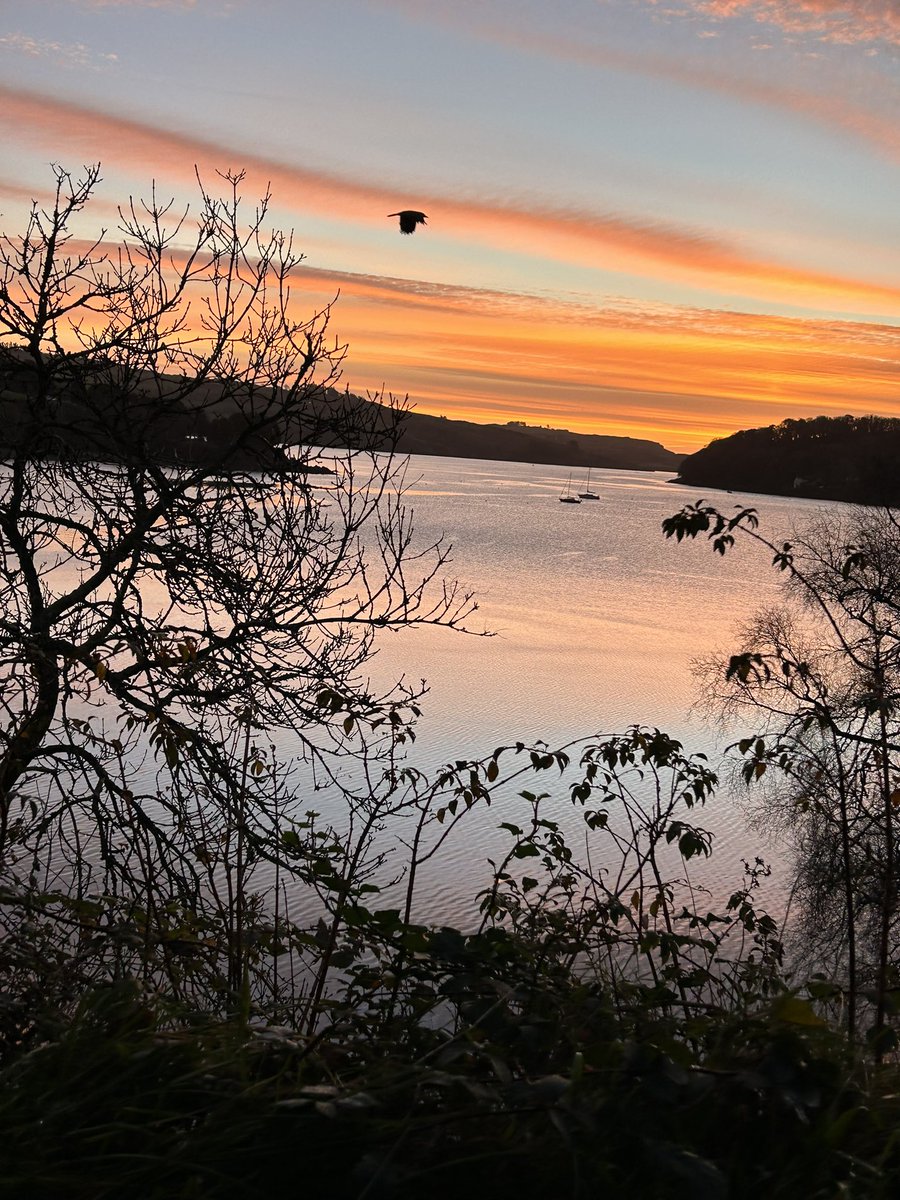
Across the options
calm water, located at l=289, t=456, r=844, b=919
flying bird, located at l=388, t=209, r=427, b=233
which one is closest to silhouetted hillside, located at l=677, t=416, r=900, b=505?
calm water, located at l=289, t=456, r=844, b=919

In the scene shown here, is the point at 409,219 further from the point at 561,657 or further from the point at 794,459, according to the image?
the point at 794,459

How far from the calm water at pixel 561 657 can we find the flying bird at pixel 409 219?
2320mm

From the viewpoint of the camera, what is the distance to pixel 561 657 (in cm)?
3095

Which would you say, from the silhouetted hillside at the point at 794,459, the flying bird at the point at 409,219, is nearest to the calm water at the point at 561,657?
the flying bird at the point at 409,219

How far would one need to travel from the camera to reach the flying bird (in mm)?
8547

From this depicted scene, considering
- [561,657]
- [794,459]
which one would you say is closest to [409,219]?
[561,657]

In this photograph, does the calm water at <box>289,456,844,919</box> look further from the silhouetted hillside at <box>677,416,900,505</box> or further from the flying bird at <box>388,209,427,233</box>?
the silhouetted hillside at <box>677,416,900,505</box>

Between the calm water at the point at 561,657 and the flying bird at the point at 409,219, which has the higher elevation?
the flying bird at the point at 409,219

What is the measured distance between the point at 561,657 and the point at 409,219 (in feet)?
75.9

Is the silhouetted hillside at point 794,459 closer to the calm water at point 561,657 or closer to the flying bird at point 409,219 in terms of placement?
the calm water at point 561,657

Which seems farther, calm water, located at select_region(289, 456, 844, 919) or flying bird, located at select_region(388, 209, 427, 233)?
calm water, located at select_region(289, 456, 844, 919)

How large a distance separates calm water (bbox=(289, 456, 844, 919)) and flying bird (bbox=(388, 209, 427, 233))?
2320mm

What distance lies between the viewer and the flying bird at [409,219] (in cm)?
855

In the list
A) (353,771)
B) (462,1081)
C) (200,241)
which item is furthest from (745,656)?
(353,771)
